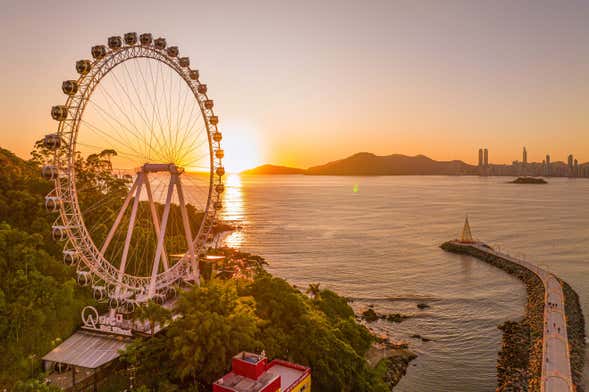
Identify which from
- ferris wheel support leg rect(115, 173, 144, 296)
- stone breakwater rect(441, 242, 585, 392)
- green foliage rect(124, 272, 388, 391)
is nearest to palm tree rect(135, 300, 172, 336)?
green foliage rect(124, 272, 388, 391)

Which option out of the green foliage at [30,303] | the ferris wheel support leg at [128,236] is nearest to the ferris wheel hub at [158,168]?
the ferris wheel support leg at [128,236]

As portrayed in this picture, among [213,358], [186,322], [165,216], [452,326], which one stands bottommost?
[452,326]

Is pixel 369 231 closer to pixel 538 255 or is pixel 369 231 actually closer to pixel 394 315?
pixel 538 255

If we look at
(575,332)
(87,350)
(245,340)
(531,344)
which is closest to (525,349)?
(531,344)

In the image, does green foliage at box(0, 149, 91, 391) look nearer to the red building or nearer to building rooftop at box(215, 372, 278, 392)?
building rooftop at box(215, 372, 278, 392)

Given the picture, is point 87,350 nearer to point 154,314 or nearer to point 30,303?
point 30,303

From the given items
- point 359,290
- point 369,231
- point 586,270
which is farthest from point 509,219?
point 359,290

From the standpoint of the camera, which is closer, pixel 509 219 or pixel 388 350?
pixel 388 350
